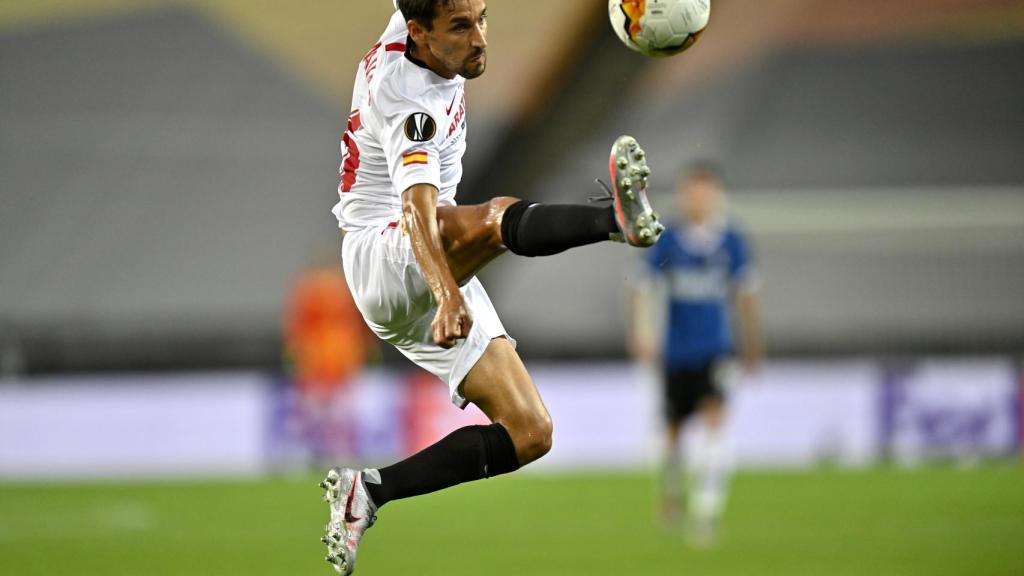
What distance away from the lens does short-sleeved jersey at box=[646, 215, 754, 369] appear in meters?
8.77

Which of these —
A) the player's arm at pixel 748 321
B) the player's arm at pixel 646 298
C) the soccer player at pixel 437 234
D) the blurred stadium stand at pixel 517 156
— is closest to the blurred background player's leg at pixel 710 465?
the player's arm at pixel 748 321

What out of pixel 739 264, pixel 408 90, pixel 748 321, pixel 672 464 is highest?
pixel 739 264

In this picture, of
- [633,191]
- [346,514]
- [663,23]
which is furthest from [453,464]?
[663,23]

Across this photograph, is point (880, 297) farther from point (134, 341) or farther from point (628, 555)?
point (628, 555)

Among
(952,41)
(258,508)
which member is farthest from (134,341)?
(952,41)

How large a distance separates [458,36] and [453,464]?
136 centimetres

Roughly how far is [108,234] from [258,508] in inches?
345

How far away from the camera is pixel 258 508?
10805mm

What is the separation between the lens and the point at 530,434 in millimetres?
4699

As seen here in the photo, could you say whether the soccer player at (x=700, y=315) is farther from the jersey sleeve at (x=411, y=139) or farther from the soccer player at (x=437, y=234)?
the jersey sleeve at (x=411, y=139)

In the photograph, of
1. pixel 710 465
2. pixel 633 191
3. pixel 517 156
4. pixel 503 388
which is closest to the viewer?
pixel 633 191

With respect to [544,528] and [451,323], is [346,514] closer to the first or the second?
[451,323]

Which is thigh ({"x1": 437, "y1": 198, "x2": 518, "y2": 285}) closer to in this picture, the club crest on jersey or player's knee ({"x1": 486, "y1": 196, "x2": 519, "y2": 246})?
player's knee ({"x1": 486, "y1": 196, "x2": 519, "y2": 246})

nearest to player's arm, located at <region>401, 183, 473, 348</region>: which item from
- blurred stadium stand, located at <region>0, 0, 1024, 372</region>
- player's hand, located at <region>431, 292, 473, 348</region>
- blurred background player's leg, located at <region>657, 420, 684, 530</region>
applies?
player's hand, located at <region>431, 292, 473, 348</region>
